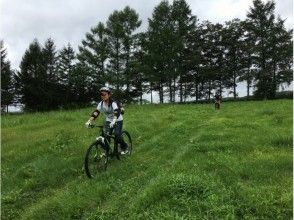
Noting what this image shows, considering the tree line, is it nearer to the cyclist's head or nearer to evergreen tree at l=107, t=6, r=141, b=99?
evergreen tree at l=107, t=6, r=141, b=99

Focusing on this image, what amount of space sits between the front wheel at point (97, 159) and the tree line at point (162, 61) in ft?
165

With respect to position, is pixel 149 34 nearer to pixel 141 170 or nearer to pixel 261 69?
pixel 261 69

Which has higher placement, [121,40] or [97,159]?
[121,40]

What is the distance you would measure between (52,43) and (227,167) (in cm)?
6929

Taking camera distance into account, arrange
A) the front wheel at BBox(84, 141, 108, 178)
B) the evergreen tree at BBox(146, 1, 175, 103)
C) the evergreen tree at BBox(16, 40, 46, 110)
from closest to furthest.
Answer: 1. the front wheel at BBox(84, 141, 108, 178)
2. the evergreen tree at BBox(146, 1, 175, 103)
3. the evergreen tree at BBox(16, 40, 46, 110)

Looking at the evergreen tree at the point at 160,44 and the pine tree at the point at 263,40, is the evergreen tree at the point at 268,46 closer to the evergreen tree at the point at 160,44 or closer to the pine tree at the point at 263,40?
the pine tree at the point at 263,40

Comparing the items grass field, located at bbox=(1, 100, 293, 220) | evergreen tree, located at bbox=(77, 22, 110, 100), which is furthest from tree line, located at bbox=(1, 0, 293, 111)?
grass field, located at bbox=(1, 100, 293, 220)

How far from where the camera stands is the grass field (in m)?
9.84

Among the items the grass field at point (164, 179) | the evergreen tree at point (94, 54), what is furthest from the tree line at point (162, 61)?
the grass field at point (164, 179)

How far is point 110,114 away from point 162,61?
51.2 m

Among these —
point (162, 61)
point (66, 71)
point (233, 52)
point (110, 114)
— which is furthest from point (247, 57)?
point (110, 114)

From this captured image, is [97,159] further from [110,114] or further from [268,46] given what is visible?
[268,46]

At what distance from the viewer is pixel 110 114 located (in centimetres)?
1587

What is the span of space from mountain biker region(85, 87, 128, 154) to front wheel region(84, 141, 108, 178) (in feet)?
1.18
